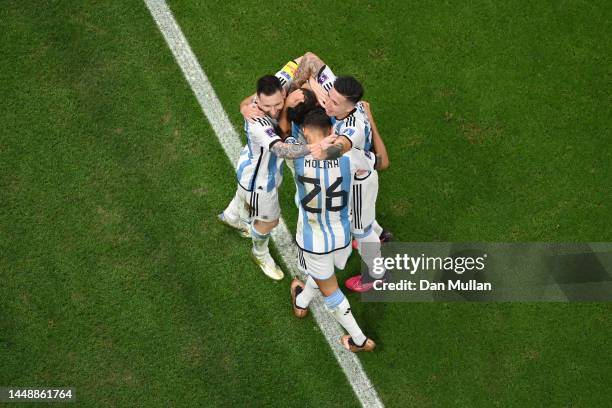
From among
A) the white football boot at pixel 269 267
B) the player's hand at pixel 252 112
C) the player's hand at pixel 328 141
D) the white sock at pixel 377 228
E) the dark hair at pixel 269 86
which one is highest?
the dark hair at pixel 269 86

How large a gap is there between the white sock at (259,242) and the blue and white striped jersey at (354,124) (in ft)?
4.60

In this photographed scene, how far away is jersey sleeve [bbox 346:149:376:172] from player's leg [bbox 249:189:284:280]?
880 mm

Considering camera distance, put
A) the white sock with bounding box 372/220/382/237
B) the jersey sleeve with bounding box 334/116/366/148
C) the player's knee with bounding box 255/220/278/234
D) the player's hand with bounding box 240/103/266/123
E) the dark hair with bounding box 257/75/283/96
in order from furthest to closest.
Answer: the white sock with bounding box 372/220/382/237 < the player's knee with bounding box 255/220/278/234 < the player's hand with bounding box 240/103/266/123 < the jersey sleeve with bounding box 334/116/366/148 < the dark hair with bounding box 257/75/283/96

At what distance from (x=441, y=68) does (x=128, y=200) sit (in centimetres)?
380

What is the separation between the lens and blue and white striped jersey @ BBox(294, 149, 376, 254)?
549 cm

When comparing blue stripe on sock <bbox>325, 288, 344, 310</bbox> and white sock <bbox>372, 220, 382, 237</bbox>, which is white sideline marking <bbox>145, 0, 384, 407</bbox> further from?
white sock <bbox>372, 220, 382, 237</bbox>

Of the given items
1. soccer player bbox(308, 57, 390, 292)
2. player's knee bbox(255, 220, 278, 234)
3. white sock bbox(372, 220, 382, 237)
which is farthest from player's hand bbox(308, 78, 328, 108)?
white sock bbox(372, 220, 382, 237)

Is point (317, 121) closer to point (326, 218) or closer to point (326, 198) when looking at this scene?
point (326, 198)

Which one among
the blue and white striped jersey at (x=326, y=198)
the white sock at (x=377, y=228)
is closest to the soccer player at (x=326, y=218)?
the blue and white striped jersey at (x=326, y=198)

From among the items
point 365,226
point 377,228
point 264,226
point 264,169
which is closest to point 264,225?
point 264,226

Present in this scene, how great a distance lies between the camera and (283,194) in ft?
24.2

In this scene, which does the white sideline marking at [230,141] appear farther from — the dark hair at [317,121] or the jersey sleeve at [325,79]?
the dark hair at [317,121]

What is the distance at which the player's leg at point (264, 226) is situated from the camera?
618cm

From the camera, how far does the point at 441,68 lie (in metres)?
7.80
